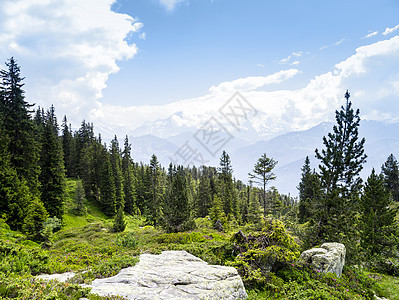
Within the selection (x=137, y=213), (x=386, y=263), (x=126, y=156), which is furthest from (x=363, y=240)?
(x=126, y=156)

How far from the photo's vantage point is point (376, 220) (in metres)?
21.5

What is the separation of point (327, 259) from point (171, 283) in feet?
28.9

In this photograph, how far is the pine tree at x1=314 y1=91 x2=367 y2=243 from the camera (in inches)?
628

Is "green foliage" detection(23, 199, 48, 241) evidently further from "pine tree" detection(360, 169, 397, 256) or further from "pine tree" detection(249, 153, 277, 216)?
"pine tree" detection(360, 169, 397, 256)

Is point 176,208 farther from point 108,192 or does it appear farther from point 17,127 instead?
point 108,192

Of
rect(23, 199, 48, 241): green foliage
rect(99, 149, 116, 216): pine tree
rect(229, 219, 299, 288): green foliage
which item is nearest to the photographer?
rect(229, 219, 299, 288): green foliage

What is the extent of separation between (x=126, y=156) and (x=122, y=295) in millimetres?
73121

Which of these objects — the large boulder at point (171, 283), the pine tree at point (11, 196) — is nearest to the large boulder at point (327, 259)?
the large boulder at point (171, 283)

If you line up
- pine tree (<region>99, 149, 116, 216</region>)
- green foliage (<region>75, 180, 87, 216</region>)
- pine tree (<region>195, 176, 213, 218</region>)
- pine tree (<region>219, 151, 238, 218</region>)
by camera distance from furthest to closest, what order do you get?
pine tree (<region>99, 149, 116, 216</region>)
pine tree (<region>195, 176, 213, 218</region>)
pine tree (<region>219, 151, 238, 218</region>)
green foliage (<region>75, 180, 87, 216</region>)

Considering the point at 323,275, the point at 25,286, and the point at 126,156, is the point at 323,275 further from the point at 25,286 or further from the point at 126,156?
the point at 126,156

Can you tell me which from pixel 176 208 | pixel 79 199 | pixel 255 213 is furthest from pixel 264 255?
pixel 79 199

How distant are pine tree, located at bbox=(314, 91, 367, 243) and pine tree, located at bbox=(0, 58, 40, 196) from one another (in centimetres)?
3467

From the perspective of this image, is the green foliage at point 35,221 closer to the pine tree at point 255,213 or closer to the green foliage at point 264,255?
the green foliage at point 264,255

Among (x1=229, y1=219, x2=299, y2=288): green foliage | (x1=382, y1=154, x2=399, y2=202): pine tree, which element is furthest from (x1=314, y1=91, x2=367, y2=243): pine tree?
(x1=382, y1=154, x2=399, y2=202): pine tree
